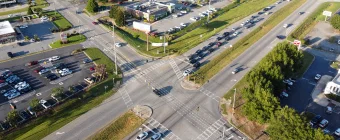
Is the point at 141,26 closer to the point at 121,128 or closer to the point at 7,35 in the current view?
the point at 7,35

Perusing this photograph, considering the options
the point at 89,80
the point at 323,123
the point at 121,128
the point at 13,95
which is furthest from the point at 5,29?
the point at 323,123

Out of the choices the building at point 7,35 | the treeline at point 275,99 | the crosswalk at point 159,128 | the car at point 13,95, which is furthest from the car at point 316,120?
the building at point 7,35

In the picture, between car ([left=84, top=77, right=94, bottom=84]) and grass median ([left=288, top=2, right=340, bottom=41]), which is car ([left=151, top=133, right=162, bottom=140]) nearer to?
car ([left=84, top=77, right=94, bottom=84])

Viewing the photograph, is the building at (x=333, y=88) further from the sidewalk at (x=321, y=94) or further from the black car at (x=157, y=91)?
the black car at (x=157, y=91)

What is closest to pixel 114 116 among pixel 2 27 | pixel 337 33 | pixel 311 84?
pixel 311 84

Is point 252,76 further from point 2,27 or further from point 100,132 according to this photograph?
point 2,27

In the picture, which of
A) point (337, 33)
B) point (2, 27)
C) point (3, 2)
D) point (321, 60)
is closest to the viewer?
point (321, 60)

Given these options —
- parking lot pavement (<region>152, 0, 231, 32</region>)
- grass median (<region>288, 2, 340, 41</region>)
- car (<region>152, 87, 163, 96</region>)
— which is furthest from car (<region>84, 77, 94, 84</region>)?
grass median (<region>288, 2, 340, 41</region>)
